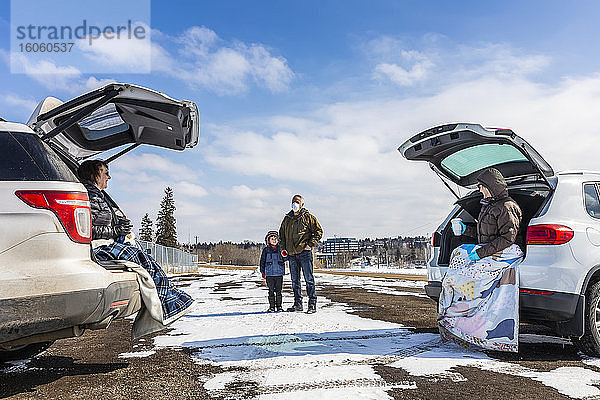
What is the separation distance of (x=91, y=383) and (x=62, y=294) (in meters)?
1.12

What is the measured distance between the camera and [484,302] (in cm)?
471

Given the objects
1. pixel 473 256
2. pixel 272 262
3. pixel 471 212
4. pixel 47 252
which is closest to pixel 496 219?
pixel 473 256

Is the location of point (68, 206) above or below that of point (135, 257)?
above

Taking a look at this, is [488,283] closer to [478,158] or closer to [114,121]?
[478,158]

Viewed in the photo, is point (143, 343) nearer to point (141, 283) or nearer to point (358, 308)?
point (141, 283)

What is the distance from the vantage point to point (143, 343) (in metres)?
5.41

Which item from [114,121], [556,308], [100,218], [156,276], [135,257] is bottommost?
[556,308]

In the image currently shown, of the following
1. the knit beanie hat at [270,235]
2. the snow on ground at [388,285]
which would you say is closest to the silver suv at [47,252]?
the knit beanie hat at [270,235]

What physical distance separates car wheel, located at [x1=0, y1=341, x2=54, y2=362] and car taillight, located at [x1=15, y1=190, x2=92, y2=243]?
1.91 m

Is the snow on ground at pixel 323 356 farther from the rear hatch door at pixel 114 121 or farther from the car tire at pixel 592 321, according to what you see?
the rear hatch door at pixel 114 121

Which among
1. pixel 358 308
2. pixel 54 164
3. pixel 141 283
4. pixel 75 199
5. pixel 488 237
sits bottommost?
pixel 358 308

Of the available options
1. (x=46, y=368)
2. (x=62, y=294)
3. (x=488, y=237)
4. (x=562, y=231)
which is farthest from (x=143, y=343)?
(x=562, y=231)

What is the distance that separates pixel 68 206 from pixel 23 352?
2194mm

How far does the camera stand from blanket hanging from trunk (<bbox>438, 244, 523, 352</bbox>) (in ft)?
15.0
